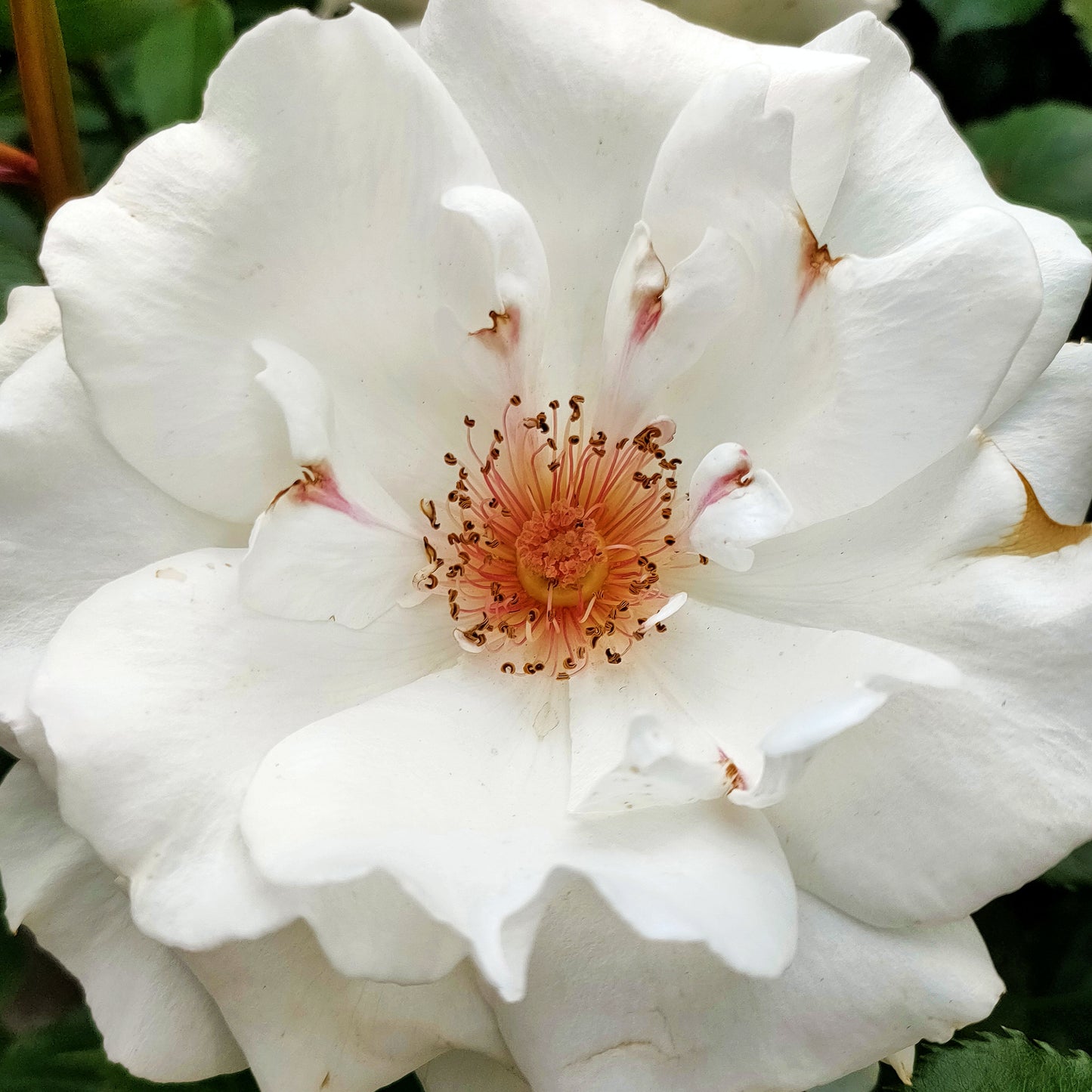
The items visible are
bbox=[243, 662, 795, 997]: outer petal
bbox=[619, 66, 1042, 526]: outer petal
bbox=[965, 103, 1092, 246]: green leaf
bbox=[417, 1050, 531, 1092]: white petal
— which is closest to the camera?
bbox=[243, 662, 795, 997]: outer petal

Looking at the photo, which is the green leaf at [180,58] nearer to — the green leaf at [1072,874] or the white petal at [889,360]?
the white petal at [889,360]

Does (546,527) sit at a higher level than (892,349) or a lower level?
lower

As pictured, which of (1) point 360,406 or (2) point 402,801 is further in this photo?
(1) point 360,406

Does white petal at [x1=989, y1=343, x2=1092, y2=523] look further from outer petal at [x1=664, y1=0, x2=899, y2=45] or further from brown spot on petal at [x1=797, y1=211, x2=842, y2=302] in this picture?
outer petal at [x1=664, y1=0, x2=899, y2=45]

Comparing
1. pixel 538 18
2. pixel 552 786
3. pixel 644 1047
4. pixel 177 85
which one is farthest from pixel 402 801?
pixel 177 85

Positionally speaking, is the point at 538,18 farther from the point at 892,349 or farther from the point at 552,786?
the point at 552,786

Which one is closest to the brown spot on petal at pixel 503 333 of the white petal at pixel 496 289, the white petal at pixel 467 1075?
the white petal at pixel 496 289

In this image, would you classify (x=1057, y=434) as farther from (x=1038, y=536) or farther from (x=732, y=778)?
(x=732, y=778)

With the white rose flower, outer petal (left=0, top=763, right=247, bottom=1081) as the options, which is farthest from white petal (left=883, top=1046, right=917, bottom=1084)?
outer petal (left=0, top=763, right=247, bottom=1081)
